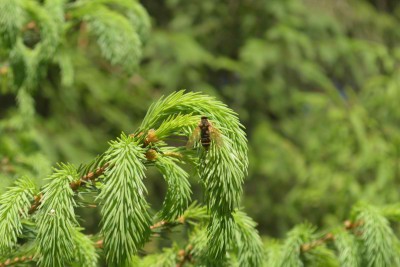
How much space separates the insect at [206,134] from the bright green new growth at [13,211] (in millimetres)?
365

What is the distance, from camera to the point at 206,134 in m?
1.04

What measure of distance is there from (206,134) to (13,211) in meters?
0.40

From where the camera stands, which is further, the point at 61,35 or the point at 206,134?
the point at 61,35

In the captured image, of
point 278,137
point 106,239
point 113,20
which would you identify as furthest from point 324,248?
point 278,137

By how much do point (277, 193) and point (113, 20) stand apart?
340 cm

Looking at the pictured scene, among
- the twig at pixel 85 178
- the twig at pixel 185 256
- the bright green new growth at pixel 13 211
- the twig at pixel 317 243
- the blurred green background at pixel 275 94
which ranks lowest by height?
the blurred green background at pixel 275 94

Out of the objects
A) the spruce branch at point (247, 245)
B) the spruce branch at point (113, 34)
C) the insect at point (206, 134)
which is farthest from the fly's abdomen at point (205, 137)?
the spruce branch at point (113, 34)

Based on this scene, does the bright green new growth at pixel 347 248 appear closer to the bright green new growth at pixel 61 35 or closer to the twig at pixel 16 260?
the twig at pixel 16 260

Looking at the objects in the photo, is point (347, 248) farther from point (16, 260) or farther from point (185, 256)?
point (16, 260)

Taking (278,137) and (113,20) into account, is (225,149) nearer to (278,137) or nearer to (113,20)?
(113,20)

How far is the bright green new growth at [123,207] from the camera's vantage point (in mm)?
982

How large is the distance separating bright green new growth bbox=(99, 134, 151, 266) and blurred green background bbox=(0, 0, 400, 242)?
9.28ft

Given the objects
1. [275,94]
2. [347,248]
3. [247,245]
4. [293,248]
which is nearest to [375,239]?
[347,248]

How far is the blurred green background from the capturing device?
413cm
